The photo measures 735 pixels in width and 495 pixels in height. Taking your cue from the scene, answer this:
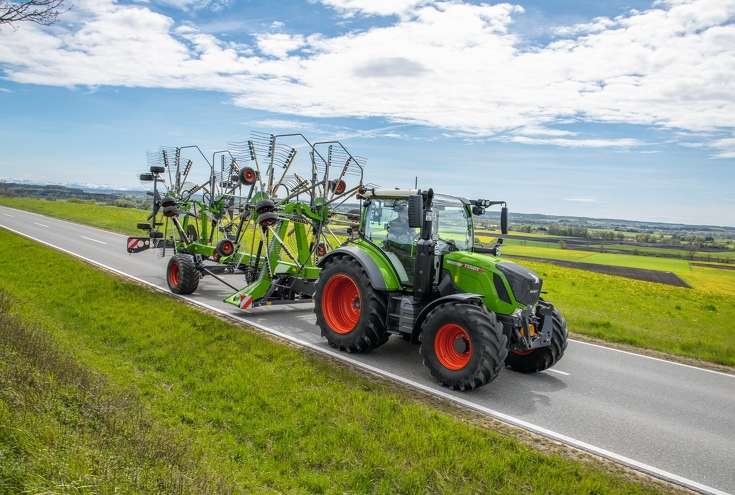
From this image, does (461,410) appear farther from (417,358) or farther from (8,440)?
(8,440)

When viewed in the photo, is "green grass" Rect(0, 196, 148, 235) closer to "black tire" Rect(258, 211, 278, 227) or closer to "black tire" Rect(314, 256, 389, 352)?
"black tire" Rect(258, 211, 278, 227)

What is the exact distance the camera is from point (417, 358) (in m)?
8.27

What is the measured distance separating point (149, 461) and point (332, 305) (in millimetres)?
5169

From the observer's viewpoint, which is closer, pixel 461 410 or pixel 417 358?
pixel 461 410

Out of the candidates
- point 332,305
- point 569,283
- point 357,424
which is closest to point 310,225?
point 332,305

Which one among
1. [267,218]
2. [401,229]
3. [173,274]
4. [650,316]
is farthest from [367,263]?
[650,316]

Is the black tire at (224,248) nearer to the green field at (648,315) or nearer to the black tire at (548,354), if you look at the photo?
the black tire at (548,354)

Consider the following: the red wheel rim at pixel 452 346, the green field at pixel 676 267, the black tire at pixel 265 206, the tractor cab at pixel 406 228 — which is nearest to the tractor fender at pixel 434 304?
the red wheel rim at pixel 452 346

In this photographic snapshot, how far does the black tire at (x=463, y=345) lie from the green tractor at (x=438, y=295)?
13mm

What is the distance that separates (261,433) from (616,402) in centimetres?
466

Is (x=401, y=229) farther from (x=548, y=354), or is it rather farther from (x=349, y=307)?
(x=548, y=354)

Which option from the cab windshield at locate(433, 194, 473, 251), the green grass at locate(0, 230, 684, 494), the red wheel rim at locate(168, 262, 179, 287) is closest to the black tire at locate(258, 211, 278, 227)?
the green grass at locate(0, 230, 684, 494)

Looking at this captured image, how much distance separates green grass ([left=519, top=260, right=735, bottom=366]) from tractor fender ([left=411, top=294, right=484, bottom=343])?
467 centimetres

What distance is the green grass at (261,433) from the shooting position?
12.4 ft
